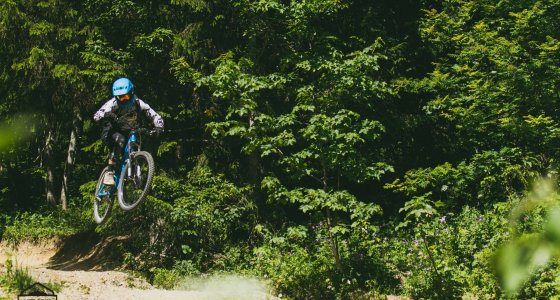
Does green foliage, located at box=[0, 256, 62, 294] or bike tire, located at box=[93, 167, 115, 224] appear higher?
bike tire, located at box=[93, 167, 115, 224]

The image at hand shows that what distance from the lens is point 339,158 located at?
9445 millimetres

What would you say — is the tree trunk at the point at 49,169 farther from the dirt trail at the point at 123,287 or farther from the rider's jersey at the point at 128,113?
the rider's jersey at the point at 128,113

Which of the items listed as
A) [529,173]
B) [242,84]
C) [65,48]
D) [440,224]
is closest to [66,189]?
[65,48]

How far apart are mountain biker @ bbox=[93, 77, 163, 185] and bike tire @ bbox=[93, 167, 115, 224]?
62cm

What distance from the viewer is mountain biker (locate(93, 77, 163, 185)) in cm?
712

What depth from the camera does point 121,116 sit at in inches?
290

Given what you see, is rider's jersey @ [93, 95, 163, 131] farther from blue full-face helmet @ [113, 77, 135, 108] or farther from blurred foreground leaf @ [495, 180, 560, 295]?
blurred foreground leaf @ [495, 180, 560, 295]

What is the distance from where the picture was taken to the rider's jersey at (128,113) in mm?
7219

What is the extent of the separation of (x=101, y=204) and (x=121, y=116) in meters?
2.26

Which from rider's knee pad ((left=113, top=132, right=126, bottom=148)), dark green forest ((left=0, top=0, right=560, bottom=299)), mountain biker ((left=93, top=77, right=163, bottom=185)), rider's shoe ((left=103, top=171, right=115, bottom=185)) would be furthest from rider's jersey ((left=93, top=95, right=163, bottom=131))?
dark green forest ((left=0, top=0, right=560, bottom=299))

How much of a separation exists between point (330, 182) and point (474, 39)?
15.5ft

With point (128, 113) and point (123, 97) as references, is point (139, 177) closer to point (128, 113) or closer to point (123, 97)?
point (128, 113)

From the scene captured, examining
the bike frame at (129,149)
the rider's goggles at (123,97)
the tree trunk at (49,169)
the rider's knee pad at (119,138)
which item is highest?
the tree trunk at (49,169)

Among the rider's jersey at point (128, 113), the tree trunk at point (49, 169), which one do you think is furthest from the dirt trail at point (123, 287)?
the tree trunk at point (49, 169)
